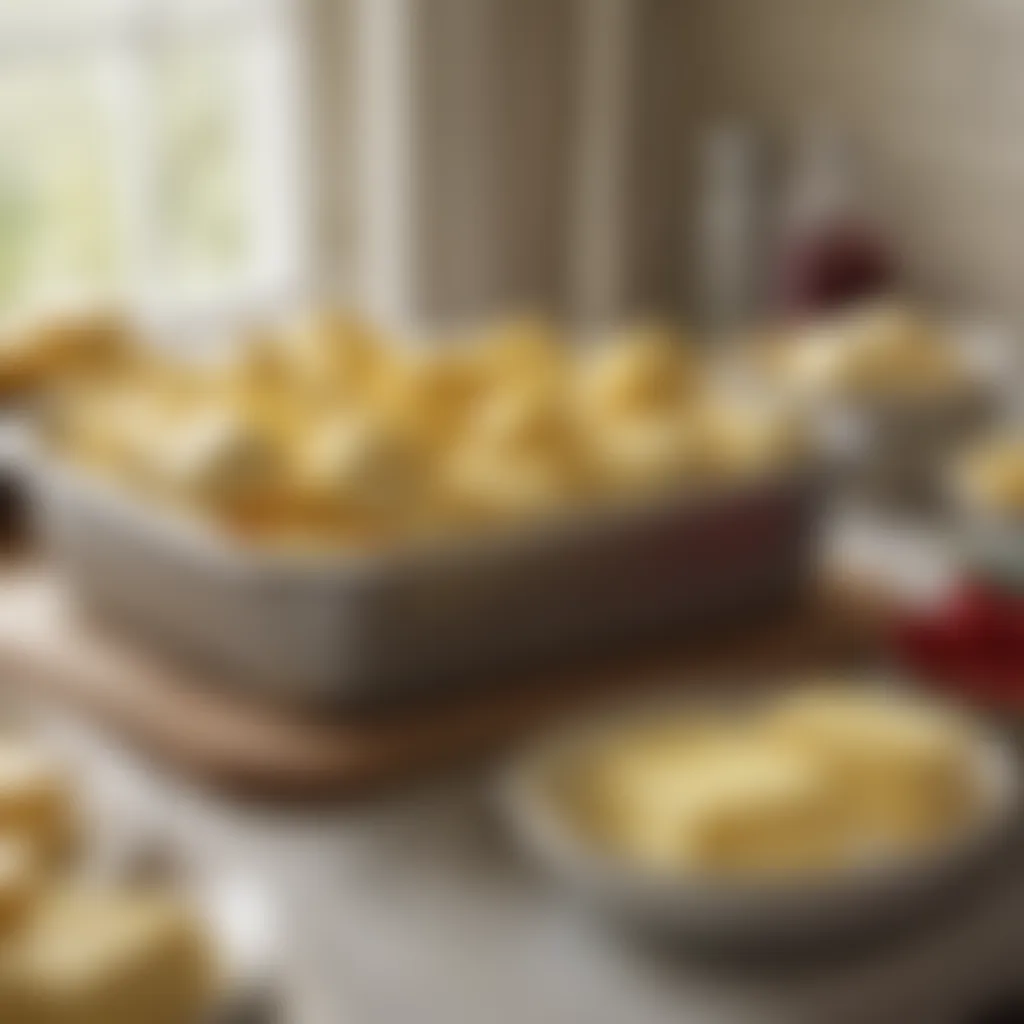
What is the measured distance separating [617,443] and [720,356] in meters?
0.39

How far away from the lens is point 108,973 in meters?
0.54

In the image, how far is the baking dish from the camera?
74 cm

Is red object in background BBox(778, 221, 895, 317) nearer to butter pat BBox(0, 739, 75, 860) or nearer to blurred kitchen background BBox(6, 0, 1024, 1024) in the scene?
blurred kitchen background BBox(6, 0, 1024, 1024)

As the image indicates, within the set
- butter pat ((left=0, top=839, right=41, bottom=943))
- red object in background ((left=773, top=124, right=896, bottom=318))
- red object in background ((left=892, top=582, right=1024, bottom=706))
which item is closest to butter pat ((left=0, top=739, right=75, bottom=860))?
butter pat ((left=0, top=839, right=41, bottom=943))

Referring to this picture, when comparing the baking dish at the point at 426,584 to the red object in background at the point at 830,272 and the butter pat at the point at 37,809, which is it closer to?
the butter pat at the point at 37,809

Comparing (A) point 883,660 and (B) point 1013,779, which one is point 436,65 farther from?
(B) point 1013,779

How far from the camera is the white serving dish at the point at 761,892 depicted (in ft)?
2.00

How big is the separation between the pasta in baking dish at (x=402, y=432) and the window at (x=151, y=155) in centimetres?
43

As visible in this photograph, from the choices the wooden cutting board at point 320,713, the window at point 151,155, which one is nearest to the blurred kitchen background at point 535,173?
the window at point 151,155

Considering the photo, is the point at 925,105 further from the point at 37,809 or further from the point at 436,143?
the point at 37,809

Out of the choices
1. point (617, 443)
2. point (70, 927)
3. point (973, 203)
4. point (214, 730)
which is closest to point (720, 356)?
point (973, 203)

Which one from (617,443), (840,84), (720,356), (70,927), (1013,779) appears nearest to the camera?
(70,927)

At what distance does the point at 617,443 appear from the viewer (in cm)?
84

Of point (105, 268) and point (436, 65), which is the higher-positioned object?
point (436, 65)
